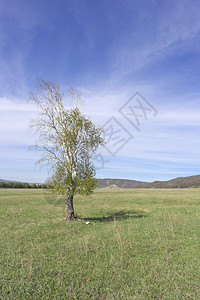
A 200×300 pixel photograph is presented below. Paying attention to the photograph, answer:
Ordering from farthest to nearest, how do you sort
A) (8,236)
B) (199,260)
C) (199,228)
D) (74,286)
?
(199,228)
(8,236)
(199,260)
(74,286)

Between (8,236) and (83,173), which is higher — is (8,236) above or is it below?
below

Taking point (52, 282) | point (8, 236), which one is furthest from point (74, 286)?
point (8, 236)

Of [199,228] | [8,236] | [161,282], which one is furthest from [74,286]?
[199,228]

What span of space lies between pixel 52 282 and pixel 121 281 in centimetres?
214

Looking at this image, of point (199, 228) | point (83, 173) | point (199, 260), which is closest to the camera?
point (199, 260)

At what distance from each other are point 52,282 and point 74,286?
0.72 metres

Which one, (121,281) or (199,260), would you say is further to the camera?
(199,260)

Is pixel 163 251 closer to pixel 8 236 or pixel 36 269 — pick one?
pixel 36 269

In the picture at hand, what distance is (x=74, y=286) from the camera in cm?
643

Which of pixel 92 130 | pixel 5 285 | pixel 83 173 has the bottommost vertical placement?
pixel 5 285

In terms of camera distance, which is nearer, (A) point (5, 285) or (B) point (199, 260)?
(A) point (5, 285)

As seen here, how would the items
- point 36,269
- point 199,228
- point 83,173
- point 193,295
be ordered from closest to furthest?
point 193,295
point 36,269
point 199,228
point 83,173

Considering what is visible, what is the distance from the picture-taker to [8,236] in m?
12.6

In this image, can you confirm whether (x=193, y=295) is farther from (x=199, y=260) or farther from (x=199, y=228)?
(x=199, y=228)
